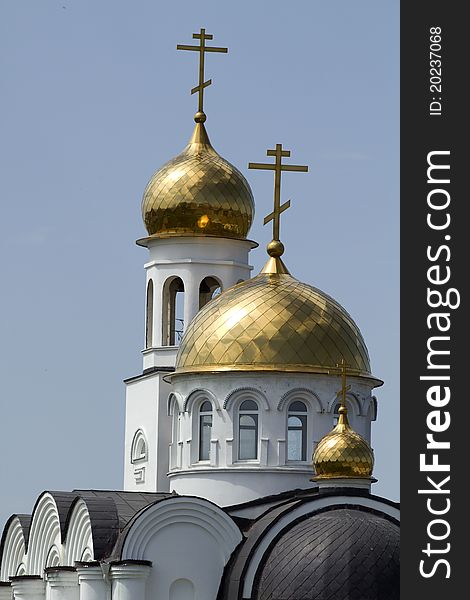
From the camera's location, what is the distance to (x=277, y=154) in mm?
24562

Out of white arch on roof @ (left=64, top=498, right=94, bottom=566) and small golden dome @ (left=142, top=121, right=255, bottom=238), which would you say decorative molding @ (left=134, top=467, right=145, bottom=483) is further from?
small golden dome @ (left=142, top=121, right=255, bottom=238)

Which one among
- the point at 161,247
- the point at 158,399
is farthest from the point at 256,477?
the point at 161,247

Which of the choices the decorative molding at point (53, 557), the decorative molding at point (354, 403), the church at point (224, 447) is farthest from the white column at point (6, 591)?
the decorative molding at point (354, 403)

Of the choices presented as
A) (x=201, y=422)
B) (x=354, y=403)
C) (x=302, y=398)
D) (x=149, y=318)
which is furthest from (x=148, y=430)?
(x=354, y=403)

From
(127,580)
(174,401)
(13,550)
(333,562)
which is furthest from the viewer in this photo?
(13,550)

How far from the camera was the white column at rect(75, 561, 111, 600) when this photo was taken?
2166cm

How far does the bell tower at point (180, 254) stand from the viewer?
26.6 meters

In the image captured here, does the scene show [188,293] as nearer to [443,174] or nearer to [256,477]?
[256,477]

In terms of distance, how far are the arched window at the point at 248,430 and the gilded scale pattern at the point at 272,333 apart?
0.53 metres

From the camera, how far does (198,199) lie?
26.7m

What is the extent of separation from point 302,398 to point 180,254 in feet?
12.8

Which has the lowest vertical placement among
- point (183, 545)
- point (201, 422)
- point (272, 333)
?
point (183, 545)

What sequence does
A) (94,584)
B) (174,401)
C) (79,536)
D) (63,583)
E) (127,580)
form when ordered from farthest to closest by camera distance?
(174,401) < (79,536) < (63,583) < (94,584) < (127,580)

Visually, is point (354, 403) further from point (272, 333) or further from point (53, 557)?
point (53, 557)
